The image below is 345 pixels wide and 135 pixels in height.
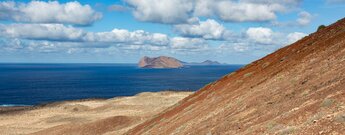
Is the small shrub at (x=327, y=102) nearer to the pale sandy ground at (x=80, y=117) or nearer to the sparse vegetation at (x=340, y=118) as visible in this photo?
the sparse vegetation at (x=340, y=118)

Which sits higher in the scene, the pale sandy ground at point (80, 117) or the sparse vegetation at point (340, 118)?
the sparse vegetation at point (340, 118)

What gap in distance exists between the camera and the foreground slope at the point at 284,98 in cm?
1998

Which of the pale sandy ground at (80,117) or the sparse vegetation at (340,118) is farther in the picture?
the pale sandy ground at (80,117)

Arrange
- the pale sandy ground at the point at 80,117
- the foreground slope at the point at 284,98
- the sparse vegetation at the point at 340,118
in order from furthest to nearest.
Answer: the pale sandy ground at the point at 80,117 < the foreground slope at the point at 284,98 < the sparse vegetation at the point at 340,118

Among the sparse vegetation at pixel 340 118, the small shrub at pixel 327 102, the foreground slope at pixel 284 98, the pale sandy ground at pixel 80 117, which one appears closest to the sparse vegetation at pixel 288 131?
the foreground slope at pixel 284 98

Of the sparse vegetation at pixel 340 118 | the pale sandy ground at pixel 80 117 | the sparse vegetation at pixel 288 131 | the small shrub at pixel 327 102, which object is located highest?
the small shrub at pixel 327 102

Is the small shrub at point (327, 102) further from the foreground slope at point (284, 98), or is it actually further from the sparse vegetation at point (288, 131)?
the sparse vegetation at point (288, 131)

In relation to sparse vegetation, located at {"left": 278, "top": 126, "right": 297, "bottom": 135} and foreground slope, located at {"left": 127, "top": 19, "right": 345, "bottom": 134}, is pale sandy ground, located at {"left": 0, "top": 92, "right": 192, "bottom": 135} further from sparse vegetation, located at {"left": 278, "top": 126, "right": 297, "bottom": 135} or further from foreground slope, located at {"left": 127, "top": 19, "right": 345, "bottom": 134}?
sparse vegetation, located at {"left": 278, "top": 126, "right": 297, "bottom": 135}

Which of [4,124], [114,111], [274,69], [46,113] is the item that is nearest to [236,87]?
[274,69]

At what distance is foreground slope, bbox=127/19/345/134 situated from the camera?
20.0 meters

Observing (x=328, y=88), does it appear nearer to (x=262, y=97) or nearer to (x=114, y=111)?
(x=262, y=97)

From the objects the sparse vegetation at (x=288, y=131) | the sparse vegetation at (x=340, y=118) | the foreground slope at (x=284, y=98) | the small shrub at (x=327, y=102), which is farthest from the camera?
the small shrub at (x=327, y=102)

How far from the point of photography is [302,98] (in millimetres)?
23953

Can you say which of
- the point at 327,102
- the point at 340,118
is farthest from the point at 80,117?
the point at 340,118
